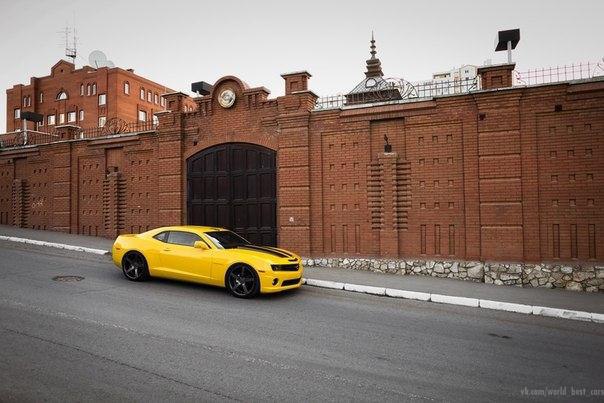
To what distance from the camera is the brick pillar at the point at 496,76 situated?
10000 millimetres

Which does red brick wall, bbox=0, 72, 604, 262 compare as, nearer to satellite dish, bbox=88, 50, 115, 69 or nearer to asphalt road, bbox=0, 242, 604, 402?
asphalt road, bbox=0, 242, 604, 402

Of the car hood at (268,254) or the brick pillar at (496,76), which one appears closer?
the car hood at (268,254)

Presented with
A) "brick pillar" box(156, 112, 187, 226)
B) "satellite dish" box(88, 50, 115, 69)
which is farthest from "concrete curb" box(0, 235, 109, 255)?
"satellite dish" box(88, 50, 115, 69)

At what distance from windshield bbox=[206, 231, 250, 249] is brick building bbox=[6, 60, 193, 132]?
143ft

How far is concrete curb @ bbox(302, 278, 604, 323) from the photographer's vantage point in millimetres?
7324

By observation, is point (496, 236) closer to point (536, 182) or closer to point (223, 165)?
point (536, 182)

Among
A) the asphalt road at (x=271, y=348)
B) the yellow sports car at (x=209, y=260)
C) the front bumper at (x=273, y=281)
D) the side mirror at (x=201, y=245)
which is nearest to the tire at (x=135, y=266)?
the yellow sports car at (x=209, y=260)

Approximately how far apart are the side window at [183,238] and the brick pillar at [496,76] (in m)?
8.19

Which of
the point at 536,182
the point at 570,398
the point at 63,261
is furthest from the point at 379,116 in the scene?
the point at 63,261

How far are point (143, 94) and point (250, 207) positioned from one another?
4672cm

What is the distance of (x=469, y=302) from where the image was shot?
26.9ft

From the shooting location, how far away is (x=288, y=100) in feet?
39.5

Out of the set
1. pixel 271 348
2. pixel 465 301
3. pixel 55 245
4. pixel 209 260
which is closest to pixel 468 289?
pixel 465 301

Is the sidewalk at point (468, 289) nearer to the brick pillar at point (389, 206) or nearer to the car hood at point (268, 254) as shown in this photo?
the brick pillar at point (389, 206)
